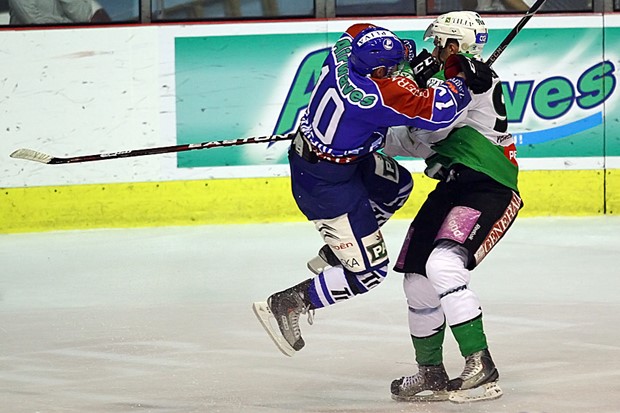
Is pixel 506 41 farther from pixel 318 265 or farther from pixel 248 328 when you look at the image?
pixel 248 328

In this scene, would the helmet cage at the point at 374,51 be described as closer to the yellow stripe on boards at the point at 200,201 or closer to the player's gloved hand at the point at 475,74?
the player's gloved hand at the point at 475,74

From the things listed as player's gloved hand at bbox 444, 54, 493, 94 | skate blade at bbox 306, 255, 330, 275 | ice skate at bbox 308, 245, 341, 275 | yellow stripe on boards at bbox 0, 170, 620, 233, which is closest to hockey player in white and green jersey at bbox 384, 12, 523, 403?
player's gloved hand at bbox 444, 54, 493, 94

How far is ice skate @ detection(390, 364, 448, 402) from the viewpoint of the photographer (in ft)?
12.8

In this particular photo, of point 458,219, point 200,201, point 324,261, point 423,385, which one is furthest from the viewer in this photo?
point 200,201

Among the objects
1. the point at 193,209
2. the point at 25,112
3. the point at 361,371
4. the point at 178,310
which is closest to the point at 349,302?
the point at 178,310

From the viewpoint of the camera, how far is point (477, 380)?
3.76 m

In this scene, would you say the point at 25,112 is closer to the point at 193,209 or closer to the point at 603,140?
the point at 193,209

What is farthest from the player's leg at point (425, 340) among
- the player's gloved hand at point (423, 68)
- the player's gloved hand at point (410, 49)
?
the player's gloved hand at point (410, 49)

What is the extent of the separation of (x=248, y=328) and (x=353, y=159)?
4.06 ft

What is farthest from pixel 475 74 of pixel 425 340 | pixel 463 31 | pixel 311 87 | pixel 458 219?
pixel 311 87

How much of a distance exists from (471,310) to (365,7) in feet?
13.8

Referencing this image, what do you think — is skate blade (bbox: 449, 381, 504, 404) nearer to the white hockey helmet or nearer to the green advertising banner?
the white hockey helmet

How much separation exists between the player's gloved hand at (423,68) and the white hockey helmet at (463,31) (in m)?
0.09

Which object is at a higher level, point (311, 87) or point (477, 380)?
point (477, 380)
